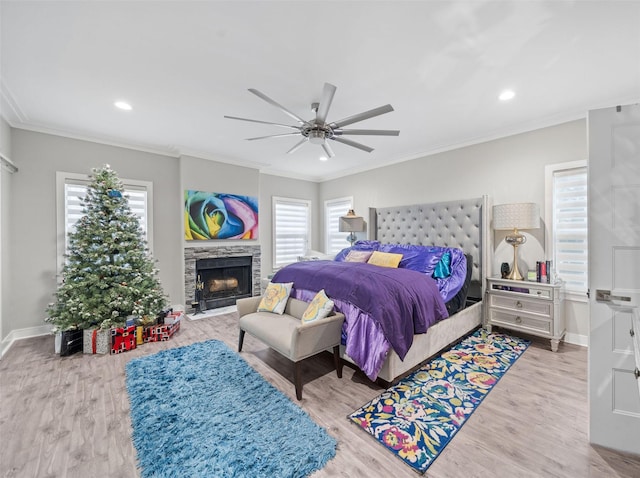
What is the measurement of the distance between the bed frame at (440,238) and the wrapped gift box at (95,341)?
2.79 metres

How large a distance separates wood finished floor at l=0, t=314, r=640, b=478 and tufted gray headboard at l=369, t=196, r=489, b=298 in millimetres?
1384

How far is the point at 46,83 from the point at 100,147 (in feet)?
5.17

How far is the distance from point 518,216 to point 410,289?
182 cm

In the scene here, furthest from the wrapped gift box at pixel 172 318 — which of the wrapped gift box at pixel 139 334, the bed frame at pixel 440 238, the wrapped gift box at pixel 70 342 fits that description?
the bed frame at pixel 440 238

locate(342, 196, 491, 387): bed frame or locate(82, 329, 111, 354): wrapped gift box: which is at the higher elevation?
locate(342, 196, 491, 387): bed frame

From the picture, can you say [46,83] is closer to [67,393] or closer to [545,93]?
[67,393]

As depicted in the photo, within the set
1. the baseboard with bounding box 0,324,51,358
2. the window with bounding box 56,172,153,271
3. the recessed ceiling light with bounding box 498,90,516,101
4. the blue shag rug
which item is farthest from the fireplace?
the recessed ceiling light with bounding box 498,90,516,101

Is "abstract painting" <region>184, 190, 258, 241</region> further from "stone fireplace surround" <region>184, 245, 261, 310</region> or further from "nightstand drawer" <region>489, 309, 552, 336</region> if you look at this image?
"nightstand drawer" <region>489, 309, 552, 336</region>

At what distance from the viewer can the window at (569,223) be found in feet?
10.2

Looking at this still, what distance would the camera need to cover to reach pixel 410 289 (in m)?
2.60

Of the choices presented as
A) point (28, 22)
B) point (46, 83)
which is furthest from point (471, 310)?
point (46, 83)

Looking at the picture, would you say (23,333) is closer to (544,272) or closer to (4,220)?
(4,220)

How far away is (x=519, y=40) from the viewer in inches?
76.1

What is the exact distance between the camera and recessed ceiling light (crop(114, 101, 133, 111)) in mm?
2863
